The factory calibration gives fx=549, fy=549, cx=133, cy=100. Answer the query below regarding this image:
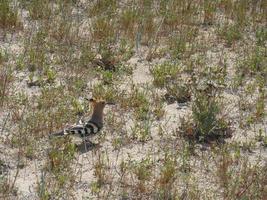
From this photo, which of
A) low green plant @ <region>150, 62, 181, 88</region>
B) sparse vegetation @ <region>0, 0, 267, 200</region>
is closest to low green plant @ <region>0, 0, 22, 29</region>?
sparse vegetation @ <region>0, 0, 267, 200</region>

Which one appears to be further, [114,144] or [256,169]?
[114,144]

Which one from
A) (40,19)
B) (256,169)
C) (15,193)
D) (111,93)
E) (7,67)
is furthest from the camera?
(40,19)

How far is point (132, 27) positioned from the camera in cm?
1061

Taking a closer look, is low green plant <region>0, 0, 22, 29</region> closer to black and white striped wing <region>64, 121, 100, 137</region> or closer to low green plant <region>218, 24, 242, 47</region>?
low green plant <region>218, 24, 242, 47</region>

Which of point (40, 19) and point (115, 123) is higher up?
point (40, 19)

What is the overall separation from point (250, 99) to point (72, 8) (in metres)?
4.47

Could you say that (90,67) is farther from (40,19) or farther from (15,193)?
(15,193)

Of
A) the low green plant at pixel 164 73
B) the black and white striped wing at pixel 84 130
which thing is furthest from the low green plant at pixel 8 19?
the black and white striped wing at pixel 84 130

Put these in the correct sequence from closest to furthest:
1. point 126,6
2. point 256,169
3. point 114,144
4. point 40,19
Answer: point 256,169
point 114,144
point 40,19
point 126,6

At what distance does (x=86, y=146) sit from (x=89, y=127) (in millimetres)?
434

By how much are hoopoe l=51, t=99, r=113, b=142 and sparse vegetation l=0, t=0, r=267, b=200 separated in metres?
0.20

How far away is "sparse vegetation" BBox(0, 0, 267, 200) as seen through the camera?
667cm

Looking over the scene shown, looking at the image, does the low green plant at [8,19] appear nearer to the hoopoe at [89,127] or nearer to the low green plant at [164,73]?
the low green plant at [164,73]

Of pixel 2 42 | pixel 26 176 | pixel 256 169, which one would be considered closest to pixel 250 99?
pixel 256 169
